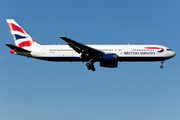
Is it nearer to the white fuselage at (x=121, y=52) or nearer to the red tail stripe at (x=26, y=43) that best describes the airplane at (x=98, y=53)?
the white fuselage at (x=121, y=52)

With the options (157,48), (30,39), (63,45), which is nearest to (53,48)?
(63,45)

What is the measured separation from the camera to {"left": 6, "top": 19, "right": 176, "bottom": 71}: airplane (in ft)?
164

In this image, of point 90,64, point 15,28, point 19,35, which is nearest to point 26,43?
point 19,35

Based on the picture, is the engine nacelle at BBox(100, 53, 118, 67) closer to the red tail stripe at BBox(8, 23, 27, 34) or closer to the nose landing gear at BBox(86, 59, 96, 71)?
the nose landing gear at BBox(86, 59, 96, 71)

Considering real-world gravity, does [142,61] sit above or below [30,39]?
below

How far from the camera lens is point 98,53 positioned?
50.2 metres

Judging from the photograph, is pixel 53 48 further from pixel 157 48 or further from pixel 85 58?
pixel 157 48

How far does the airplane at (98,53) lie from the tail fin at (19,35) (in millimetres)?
1970

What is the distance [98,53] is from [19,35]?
616 inches

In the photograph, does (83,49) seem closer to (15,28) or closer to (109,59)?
(109,59)

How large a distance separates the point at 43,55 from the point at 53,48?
2.10 meters

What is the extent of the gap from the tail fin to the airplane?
6.46 feet

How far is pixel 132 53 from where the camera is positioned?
50656 millimetres

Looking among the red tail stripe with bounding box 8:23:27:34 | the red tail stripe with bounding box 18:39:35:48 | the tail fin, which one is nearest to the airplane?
the red tail stripe with bounding box 18:39:35:48
